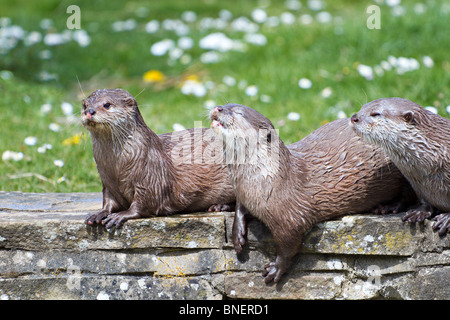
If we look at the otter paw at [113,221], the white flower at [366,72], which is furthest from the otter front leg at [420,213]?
the white flower at [366,72]

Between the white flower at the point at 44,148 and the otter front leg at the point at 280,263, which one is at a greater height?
the white flower at the point at 44,148

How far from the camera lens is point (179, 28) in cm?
839

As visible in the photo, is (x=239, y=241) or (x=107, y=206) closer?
(x=239, y=241)

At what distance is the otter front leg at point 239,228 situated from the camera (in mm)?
3123

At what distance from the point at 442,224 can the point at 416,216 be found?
126 millimetres

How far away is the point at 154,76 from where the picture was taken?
680cm

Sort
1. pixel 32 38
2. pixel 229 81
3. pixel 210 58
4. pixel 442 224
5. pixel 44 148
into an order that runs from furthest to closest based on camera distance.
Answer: pixel 32 38 → pixel 210 58 → pixel 229 81 → pixel 44 148 → pixel 442 224

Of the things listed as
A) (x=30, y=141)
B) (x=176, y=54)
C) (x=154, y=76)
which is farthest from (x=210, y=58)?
(x=30, y=141)

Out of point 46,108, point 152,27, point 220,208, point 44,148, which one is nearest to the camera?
point 220,208

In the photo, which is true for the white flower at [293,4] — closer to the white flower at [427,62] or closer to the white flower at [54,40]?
the white flower at [54,40]

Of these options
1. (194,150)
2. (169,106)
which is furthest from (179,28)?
(194,150)

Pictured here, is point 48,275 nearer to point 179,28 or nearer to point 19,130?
point 19,130

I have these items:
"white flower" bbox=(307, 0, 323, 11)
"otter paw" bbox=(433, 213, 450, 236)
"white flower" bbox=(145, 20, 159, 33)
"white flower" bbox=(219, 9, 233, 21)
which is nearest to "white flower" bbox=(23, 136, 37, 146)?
"otter paw" bbox=(433, 213, 450, 236)

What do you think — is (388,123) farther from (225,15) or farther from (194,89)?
(225,15)
